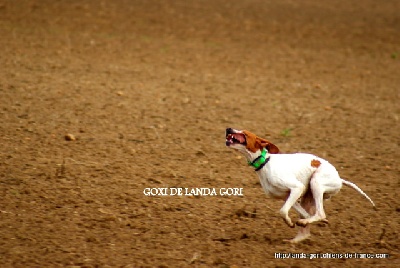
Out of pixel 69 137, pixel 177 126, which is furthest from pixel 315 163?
pixel 177 126

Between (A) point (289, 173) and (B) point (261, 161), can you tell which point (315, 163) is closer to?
(A) point (289, 173)

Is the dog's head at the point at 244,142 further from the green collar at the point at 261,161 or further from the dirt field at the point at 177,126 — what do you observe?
the dirt field at the point at 177,126

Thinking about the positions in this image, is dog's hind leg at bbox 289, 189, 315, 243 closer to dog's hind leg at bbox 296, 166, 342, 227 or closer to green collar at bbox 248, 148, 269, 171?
dog's hind leg at bbox 296, 166, 342, 227

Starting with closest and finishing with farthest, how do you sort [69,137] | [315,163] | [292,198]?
[292,198]
[315,163]
[69,137]

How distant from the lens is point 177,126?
823 cm

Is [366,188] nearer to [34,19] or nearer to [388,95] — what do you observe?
[388,95]

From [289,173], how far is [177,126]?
3377 millimetres

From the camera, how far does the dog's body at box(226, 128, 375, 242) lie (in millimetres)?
4996

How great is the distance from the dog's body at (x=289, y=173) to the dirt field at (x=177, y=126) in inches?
17.3

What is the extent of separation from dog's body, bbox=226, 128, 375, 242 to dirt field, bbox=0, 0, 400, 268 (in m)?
0.44

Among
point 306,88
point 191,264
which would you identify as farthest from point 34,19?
point 191,264

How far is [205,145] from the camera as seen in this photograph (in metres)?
7.69

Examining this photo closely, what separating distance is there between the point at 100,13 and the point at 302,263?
429 inches

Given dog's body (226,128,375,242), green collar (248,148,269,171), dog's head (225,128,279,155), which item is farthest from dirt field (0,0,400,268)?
dog's head (225,128,279,155)
